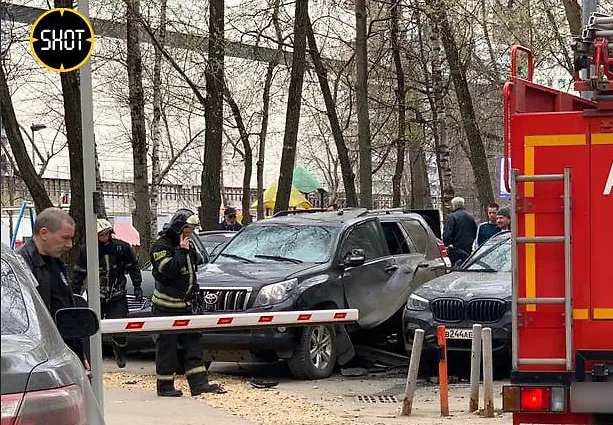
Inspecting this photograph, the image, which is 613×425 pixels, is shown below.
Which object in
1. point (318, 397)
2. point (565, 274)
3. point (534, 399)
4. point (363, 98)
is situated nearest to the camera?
point (565, 274)

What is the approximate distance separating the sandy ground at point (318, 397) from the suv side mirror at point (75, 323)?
4.55 m

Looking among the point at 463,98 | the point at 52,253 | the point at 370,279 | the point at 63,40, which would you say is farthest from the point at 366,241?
the point at 463,98

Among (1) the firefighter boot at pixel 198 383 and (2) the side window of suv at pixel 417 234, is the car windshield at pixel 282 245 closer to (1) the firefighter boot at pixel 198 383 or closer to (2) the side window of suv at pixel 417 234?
(2) the side window of suv at pixel 417 234

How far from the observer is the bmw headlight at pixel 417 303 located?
12930 millimetres

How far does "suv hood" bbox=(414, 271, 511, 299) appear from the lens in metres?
12.6

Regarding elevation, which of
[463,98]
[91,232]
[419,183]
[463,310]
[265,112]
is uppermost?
[265,112]

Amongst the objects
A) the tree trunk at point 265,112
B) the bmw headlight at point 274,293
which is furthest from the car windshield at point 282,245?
the tree trunk at point 265,112

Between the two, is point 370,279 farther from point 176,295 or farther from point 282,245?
point 176,295

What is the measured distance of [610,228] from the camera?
21.4 ft

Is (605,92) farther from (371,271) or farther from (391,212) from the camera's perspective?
(391,212)

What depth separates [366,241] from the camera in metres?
14.6

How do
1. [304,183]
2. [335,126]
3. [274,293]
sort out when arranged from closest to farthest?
[274,293]
[335,126]
[304,183]

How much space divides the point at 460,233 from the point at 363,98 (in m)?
8.59

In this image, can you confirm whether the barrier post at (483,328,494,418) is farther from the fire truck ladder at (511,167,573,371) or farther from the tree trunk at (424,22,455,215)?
the tree trunk at (424,22,455,215)
